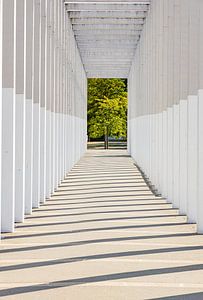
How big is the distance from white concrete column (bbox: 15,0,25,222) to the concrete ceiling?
Result: 565 inches

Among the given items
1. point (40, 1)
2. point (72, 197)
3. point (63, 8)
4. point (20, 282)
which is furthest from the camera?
point (63, 8)

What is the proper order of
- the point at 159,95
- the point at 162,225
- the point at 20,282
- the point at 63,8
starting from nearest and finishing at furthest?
the point at 20,282
the point at 162,225
the point at 159,95
the point at 63,8

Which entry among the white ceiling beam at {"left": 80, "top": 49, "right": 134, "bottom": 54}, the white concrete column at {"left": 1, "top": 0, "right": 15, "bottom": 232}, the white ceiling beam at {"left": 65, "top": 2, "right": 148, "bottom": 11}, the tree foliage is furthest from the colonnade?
the tree foliage

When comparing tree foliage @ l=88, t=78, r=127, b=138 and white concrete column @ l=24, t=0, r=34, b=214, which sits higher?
tree foliage @ l=88, t=78, r=127, b=138

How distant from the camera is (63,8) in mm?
27359

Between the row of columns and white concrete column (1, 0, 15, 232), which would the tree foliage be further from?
white concrete column (1, 0, 15, 232)

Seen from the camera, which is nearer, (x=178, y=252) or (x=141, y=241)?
(x=178, y=252)

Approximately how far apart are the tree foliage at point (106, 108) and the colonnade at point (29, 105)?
38.8 metres

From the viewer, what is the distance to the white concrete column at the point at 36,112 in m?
16.3

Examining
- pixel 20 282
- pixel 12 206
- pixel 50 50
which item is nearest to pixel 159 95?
pixel 50 50

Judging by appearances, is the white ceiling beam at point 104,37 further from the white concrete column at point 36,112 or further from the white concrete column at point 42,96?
the white concrete column at point 36,112

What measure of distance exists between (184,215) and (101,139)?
255 ft

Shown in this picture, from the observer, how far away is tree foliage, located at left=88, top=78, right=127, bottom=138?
214ft

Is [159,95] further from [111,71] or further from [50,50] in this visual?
[111,71]
